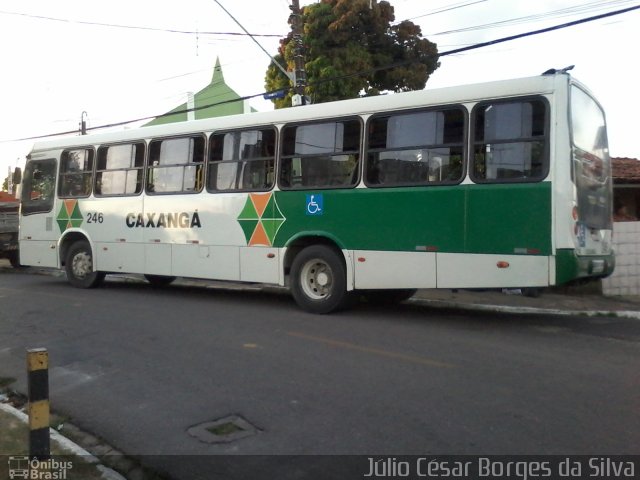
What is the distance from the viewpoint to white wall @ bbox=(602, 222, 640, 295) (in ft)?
42.2

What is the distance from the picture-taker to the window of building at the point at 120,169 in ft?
38.9

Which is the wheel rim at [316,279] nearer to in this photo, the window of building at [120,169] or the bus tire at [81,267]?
the window of building at [120,169]

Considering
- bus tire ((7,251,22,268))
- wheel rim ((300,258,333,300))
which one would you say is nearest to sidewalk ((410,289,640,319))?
wheel rim ((300,258,333,300))

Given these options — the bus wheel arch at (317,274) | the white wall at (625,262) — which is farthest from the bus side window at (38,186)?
the white wall at (625,262)

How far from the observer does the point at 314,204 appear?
30.9 feet

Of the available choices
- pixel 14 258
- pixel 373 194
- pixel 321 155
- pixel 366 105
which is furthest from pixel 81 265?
pixel 14 258

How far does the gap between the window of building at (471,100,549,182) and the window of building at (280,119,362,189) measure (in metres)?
1.85

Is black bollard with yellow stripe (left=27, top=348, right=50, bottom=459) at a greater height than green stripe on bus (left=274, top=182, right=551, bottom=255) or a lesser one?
lesser

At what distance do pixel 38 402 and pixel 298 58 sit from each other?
46.0 feet

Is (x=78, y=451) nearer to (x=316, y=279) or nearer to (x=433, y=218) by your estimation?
(x=433, y=218)

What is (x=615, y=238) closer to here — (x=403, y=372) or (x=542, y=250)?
(x=542, y=250)

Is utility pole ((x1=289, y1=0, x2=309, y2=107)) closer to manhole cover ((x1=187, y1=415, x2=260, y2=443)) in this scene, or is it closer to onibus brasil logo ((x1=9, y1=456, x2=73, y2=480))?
manhole cover ((x1=187, y1=415, x2=260, y2=443))

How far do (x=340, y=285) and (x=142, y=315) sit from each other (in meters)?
3.06

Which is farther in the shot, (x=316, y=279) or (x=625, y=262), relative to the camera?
(x=625, y=262)
